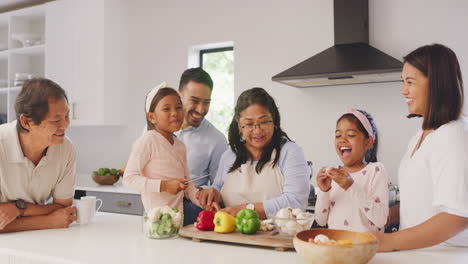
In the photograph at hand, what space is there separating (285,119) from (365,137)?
1734 mm

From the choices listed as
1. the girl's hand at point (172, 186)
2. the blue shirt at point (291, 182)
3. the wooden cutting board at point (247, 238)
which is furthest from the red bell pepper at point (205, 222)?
the blue shirt at point (291, 182)

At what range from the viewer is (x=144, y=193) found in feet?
6.31

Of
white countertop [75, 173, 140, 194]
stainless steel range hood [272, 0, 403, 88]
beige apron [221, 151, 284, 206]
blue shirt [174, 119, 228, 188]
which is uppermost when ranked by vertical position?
stainless steel range hood [272, 0, 403, 88]

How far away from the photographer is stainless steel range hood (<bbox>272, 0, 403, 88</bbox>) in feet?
9.43

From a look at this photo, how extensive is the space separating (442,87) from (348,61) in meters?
1.59

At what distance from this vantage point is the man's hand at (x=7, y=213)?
175 cm

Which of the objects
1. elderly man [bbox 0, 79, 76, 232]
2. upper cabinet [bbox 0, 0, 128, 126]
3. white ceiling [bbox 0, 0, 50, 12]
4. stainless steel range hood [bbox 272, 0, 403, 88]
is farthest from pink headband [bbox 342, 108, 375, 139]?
white ceiling [bbox 0, 0, 50, 12]

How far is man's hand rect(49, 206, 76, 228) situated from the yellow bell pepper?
677mm

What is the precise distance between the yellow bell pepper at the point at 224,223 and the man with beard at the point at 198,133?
0.70m

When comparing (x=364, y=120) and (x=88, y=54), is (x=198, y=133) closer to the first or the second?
(x=364, y=120)

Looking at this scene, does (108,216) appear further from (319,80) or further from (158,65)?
(158,65)

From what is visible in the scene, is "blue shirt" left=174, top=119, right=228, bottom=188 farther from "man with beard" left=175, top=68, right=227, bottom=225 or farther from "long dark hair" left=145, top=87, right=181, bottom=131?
"long dark hair" left=145, top=87, right=181, bottom=131

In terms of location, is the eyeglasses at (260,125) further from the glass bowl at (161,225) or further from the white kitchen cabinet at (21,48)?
the white kitchen cabinet at (21,48)

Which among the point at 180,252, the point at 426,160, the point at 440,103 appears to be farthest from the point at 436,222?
the point at 180,252
